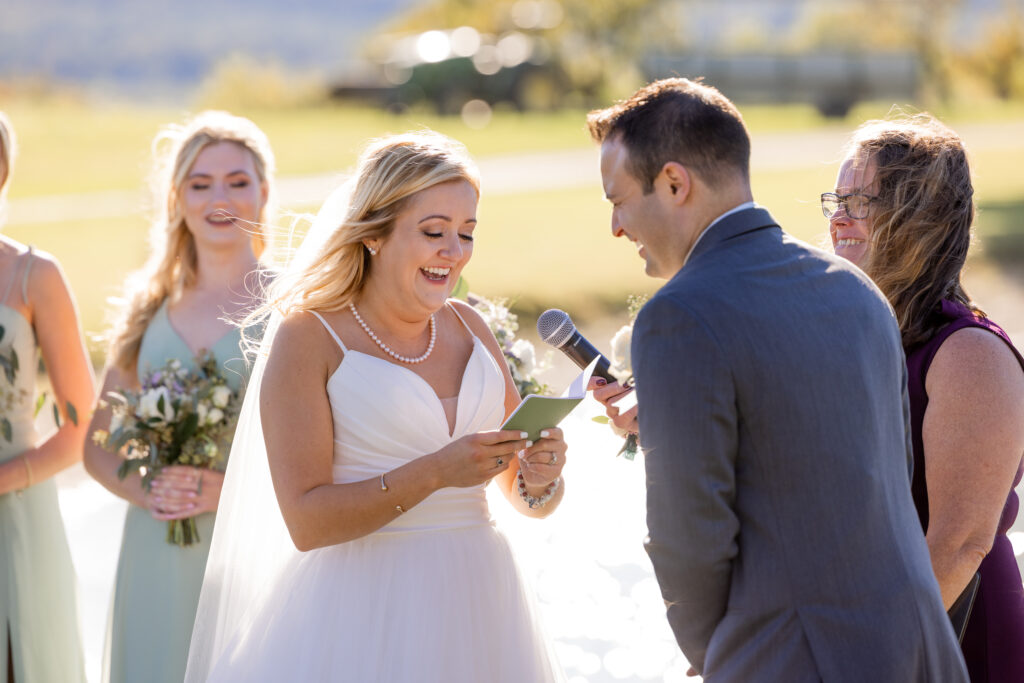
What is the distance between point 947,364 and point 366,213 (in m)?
1.77

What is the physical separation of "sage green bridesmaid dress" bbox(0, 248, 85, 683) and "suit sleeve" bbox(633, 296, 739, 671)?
9.78 ft

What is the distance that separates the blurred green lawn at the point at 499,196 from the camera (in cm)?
1765

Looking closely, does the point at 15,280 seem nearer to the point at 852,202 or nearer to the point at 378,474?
the point at 378,474

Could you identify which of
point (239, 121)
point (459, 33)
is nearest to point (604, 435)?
point (239, 121)

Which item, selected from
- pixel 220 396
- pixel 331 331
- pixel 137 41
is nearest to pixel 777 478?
pixel 331 331

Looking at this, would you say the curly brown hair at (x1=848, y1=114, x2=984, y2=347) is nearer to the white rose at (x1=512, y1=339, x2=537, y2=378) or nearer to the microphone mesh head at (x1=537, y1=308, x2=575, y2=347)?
the microphone mesh head at (x1=537, y1=308, x2=575, y2=347)

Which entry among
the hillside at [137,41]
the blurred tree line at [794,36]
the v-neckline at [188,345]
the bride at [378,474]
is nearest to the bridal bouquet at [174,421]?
the v-neckline at [188,345]

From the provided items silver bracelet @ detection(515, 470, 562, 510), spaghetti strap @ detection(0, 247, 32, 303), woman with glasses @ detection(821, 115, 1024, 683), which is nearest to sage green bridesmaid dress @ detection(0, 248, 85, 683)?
spaghetti strap @ detection(0, 247, 32, 303)

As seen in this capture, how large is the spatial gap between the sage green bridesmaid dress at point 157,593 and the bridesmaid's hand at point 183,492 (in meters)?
0.13

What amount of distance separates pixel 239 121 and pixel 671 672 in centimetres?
355

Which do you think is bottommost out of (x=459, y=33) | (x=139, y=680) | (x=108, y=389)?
(x=139, y=680)

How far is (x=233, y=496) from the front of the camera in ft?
12.9

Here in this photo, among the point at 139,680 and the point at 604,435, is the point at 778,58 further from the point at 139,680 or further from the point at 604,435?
the point at 139,680

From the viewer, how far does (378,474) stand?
3586mm
